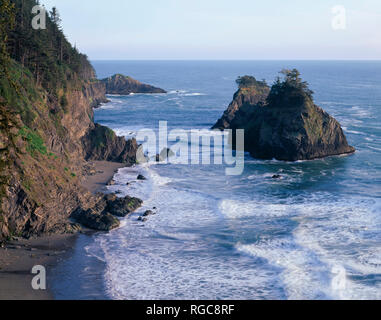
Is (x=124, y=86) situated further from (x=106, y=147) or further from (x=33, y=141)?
(x=33, y=141)

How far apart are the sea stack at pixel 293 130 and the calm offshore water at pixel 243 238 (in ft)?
8.02

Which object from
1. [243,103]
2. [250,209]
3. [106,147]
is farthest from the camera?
[243,103]

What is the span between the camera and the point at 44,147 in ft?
131

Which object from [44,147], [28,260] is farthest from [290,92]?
[28,260]

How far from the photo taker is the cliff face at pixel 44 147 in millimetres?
32906

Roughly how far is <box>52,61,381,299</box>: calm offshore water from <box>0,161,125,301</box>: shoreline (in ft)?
2.92

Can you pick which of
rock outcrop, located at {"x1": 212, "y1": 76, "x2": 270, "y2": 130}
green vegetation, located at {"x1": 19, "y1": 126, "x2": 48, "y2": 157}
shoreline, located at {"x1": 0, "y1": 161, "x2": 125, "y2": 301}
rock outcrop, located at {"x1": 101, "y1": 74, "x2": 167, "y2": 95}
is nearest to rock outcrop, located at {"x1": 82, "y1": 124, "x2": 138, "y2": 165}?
green vegetation, located at {"x1": 19, "y1": 126, "x2": 48, "y2": 157}

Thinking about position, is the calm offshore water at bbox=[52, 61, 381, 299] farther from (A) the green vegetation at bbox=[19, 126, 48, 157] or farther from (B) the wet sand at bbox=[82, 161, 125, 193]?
(A) the green vegetation at bbox=[19, 126, 48, 157]

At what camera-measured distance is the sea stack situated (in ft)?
211

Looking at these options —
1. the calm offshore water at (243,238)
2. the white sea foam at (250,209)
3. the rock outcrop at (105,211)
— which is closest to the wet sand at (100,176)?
the calm offshore water at (243,238)

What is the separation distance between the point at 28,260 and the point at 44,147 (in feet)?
40.6

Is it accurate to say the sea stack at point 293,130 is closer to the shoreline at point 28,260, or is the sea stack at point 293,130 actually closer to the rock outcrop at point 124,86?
the shoreline at point 28,260
